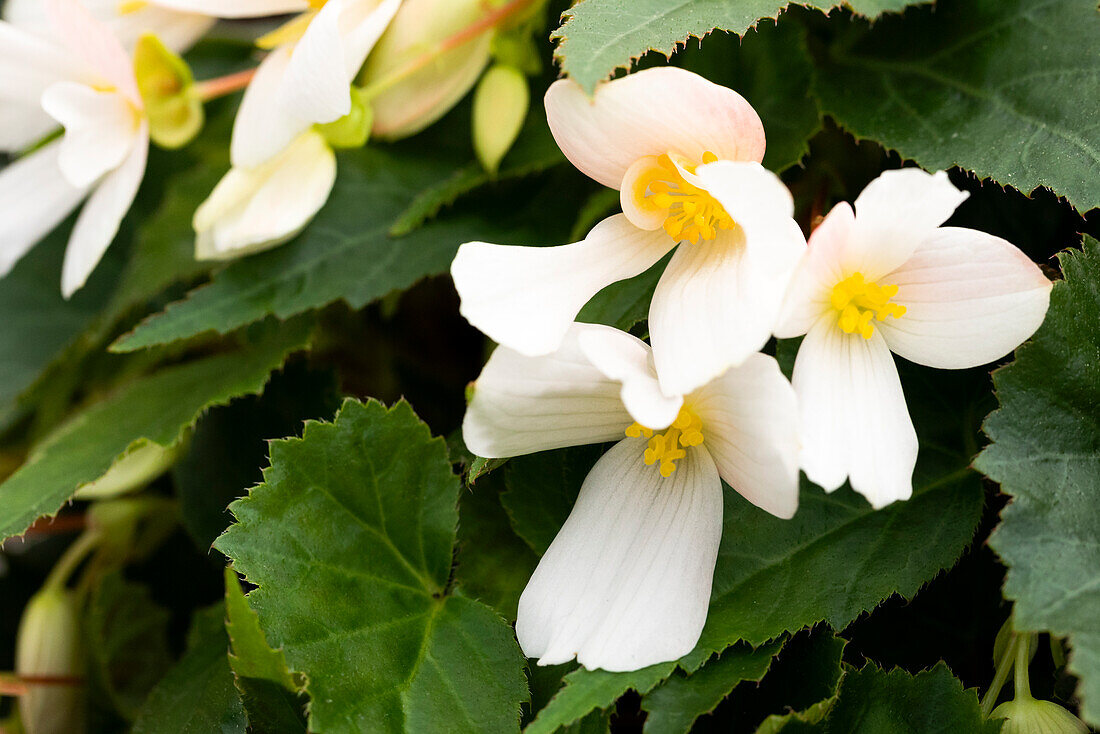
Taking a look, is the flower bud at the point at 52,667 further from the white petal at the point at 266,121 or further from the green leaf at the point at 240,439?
the white petal at the point at 266,121

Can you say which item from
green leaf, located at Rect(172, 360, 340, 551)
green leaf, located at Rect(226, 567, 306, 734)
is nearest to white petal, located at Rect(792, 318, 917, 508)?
green leaf, located at Rect(226, 567, 306, 734)

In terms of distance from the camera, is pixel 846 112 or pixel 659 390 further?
pixel 846 112

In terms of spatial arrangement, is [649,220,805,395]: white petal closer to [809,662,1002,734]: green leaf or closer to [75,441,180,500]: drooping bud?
[809,662,1002,734]: green leaf

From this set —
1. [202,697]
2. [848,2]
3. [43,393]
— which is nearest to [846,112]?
[848,2]

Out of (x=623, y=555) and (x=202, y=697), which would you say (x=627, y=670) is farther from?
(x=202, y=697)

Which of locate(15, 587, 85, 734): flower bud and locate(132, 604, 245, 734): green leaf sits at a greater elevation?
locate(132, 604, 245, 734): green leaf

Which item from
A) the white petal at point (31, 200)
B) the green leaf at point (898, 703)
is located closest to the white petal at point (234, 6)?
the white petal at point (31, 200)

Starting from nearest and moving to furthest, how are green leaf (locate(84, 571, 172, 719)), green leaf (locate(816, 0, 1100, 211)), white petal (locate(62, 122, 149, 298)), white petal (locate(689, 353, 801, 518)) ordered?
white petal (locate(689, 353, 801, 518)) < green leaf (locate(816, 0, 1100, 211)) < white petal (locate(62, 122, 149, 298)) < green leaf (locate(84, 571, 172, 719))
